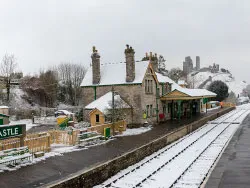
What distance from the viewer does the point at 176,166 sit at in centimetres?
1730

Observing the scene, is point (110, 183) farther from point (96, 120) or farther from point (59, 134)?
point (96, 120)

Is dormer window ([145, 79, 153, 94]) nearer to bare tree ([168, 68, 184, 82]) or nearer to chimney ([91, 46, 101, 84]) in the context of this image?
chimney ([91, 46, 101, 84])

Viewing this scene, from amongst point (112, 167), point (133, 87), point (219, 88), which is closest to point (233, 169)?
point (112, 167)

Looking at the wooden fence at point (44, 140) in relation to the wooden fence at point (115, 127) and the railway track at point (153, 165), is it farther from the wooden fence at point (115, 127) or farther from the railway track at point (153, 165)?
the railway track at point (153, 165)

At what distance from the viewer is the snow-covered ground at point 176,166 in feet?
46.5

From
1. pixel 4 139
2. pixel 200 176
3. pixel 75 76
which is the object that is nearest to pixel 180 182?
pixel 200 176

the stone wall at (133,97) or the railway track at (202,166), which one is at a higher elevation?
the stone wall at (133,97)

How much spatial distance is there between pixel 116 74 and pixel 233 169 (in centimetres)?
1862

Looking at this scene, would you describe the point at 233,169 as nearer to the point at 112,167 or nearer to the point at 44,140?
the point at 112,167

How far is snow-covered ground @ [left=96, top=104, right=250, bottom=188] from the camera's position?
14.2 meters

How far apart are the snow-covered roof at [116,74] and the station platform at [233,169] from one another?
11.7 metres

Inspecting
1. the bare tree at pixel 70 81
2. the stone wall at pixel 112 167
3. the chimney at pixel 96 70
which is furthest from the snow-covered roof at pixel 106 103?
the bare tree at pixel 70 81

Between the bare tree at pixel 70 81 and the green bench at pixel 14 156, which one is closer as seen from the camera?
the green bench at pixel 14 156

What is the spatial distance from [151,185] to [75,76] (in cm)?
4864
